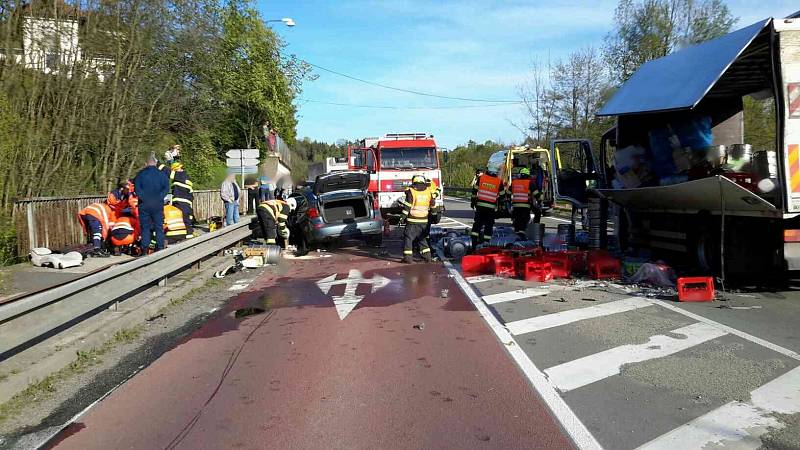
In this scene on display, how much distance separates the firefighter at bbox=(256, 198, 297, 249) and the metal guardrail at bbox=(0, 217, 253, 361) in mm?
3940

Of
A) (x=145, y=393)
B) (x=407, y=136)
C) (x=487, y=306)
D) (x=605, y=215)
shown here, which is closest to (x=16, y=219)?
(x=145, y=393)

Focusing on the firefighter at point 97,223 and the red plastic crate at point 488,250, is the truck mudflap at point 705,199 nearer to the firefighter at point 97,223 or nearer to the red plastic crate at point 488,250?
the red plastic crate at point 488,250

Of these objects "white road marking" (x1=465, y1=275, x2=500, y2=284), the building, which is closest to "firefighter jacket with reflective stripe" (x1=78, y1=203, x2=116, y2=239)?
the building

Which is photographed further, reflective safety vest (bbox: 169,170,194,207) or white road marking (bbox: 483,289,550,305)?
reflective safety vest (bbox: 169,170,194,207)

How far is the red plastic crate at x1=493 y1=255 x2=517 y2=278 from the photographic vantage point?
10.5 meters

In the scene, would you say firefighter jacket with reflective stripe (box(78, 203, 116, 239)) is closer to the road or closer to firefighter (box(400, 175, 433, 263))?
the road

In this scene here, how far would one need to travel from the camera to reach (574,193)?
14000 mm

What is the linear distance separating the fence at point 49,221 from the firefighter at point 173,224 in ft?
6.26

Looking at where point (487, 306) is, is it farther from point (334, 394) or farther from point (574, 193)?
point (574, 193)

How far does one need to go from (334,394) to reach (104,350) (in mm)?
2803

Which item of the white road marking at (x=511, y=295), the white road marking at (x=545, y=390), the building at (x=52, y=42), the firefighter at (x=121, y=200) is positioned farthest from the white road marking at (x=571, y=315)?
the building at (x=52, y=42)

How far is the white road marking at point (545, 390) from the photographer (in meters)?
4.05

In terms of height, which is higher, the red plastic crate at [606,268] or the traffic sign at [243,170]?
the traffic sign at [243,170]

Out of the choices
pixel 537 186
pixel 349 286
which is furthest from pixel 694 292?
pixel 537 186
